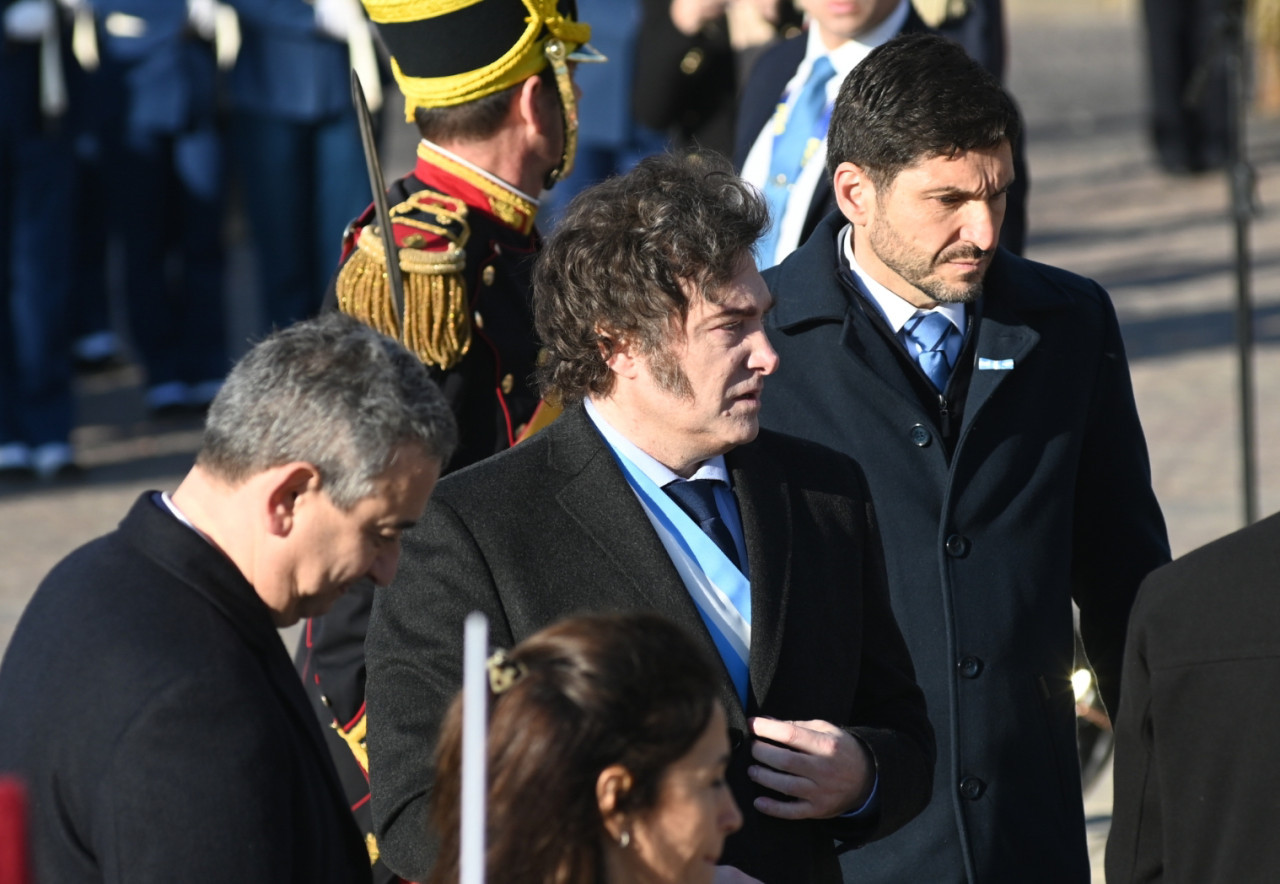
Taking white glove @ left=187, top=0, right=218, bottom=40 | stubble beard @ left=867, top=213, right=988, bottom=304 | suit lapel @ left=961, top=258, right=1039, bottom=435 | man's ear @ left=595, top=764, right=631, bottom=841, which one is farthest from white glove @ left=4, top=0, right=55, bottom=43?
man's ear @ left=595, top=764, right=631, bottom=841

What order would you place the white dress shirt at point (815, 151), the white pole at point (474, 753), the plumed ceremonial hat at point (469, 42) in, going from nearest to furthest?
the white pole at point (474, 753)
the plumed ceremonial hat at point (469, 42)
the white dress shirt at point (815, 151)

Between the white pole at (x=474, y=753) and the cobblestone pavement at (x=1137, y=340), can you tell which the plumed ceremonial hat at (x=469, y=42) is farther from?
the cobblestone pavement at (x=1137, y=340)

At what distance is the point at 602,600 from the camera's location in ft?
9.05

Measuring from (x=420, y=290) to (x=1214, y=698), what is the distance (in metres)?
1.73

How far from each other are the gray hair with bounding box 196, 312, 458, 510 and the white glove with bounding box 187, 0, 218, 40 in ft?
23.4

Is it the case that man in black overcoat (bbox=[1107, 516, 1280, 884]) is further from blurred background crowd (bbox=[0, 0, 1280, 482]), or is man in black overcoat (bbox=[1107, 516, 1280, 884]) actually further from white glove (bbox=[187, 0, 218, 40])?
white glove (bbox=[187, 0, 218, 40])

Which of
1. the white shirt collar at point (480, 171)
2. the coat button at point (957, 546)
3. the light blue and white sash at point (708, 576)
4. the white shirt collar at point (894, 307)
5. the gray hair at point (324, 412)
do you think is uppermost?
the gray hair at point (324, 412)

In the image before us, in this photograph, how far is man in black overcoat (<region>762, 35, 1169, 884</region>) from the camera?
3295mm

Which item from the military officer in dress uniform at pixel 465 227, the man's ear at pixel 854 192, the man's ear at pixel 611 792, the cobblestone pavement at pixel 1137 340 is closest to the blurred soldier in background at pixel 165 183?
the cobblestone pavement at pixel 1137 340

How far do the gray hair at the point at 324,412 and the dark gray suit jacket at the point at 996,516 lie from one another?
1.11m

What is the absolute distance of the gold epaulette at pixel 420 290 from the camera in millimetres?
3625

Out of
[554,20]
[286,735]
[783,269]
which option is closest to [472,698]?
[286,735]

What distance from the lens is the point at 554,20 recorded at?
12.8 ft

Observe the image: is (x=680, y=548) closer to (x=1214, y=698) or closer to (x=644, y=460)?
(x=644, y=460)
